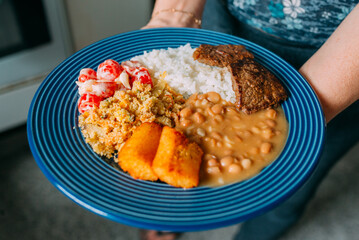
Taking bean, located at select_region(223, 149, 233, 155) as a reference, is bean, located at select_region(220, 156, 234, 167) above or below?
above

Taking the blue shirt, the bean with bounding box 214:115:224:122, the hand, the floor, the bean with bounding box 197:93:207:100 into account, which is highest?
the blue shirt

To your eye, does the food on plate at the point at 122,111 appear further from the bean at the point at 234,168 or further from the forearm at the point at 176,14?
the forearm at the point at 176,14

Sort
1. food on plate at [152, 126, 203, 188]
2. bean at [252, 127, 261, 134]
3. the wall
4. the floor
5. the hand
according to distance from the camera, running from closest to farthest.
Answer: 1. food on plate at [152, 126, 203, 188]
2. bean at [252, 127, 261, 134]
3. the hand
4. the floor
5. the wall

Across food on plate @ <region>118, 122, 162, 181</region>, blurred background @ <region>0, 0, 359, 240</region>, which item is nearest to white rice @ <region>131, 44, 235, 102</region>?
food on plate @ <region>118, 122, 162, 181</region>

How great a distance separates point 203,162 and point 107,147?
37cm

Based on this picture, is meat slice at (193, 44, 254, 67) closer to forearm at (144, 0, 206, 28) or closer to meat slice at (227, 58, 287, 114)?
meat slice at (227, 58, 287, 114)

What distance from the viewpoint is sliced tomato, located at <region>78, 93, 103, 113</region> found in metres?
1.40

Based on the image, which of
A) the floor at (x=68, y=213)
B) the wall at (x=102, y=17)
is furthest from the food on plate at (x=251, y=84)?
the wall at (x=102, y=17)

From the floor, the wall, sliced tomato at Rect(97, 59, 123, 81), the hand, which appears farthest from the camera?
the wall

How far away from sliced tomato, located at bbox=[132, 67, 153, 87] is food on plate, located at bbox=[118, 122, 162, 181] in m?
0.26

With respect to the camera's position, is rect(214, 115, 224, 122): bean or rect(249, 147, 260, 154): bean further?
rect(214, 115, 224, 122): bean

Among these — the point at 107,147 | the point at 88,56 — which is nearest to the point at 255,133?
the point at 107,147

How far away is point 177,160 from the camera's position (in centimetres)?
118

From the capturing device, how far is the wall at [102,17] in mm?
2832
